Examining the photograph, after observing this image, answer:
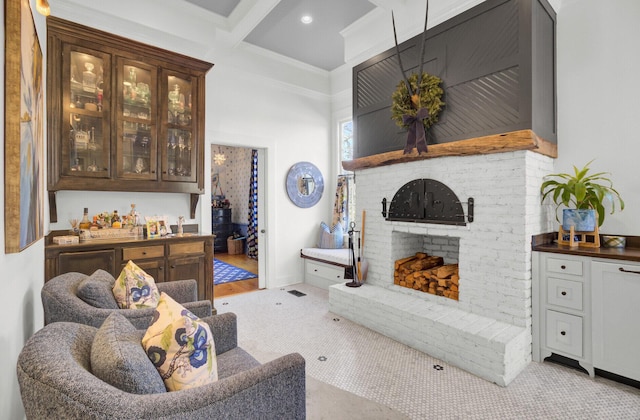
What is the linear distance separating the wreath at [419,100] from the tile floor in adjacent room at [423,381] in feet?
7.06

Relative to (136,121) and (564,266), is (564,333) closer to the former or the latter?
(564,266)

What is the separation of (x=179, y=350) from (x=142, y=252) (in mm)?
2405

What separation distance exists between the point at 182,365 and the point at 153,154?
2901mm

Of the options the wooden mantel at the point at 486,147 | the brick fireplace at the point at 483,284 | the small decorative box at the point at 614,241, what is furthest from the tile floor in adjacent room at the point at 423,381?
the wooden mantel at the point at 486,147

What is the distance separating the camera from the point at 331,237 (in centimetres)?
509

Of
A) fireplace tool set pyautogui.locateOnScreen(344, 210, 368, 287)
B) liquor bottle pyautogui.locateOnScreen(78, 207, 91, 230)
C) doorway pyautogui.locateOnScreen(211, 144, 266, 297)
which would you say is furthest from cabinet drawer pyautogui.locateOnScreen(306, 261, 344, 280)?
liquor bottle pyautogui.locateOnScreen(78, 207, 91, 230)

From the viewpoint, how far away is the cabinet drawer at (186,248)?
11.1 feet

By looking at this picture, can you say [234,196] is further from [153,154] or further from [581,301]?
[581,301]

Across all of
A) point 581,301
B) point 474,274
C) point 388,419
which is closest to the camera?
point 388,419

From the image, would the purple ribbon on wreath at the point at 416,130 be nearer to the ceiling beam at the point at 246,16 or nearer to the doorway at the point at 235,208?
the ceiling beam at the point at 246,16

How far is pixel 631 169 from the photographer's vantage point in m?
2.54

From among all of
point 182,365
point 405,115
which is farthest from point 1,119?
point 405,115

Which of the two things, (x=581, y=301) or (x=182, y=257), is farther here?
(x=182, y=257)

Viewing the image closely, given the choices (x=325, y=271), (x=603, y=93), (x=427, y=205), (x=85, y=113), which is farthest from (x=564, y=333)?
(x=85, y=113)
